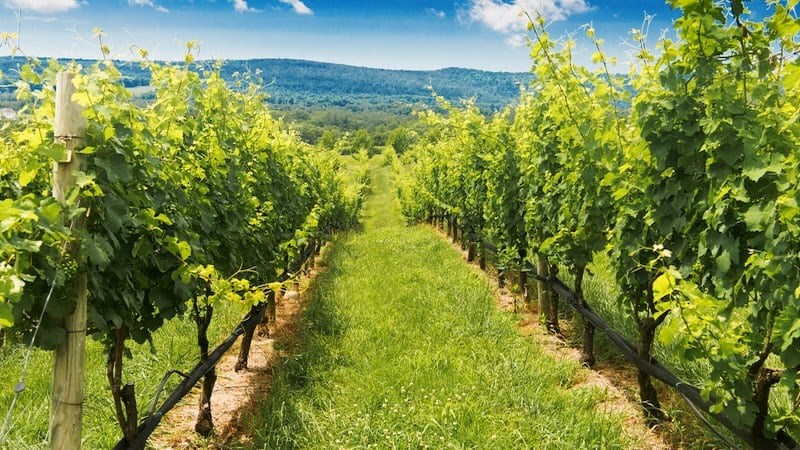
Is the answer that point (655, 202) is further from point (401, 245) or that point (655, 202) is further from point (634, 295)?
point (401, 245)

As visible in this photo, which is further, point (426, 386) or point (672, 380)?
point (426, 386)

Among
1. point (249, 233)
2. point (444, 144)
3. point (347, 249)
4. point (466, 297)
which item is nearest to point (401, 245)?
point (347, 249)

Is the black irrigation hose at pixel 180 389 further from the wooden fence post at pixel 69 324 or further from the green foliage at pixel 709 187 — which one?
the green foliage at pixel 709 187

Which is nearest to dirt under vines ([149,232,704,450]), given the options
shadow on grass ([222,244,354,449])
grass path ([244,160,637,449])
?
shadow on grass ([222,244,354,449])

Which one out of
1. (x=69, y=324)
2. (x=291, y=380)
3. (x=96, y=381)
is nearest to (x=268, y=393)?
(x=291, y=380)

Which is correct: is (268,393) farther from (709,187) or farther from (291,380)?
(709,187)

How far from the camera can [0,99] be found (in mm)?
2607

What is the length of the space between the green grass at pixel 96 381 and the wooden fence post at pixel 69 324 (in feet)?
3.83

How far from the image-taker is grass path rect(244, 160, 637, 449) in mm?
3912

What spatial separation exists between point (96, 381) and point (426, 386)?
9.50 feet

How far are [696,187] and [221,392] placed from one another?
4.52 metres

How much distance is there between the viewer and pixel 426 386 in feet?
15.6

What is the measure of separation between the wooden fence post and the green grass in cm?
117

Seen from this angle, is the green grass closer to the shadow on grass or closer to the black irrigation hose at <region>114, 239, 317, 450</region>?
the black irrigation hose at <region>114, 239, 317, 450</region>
